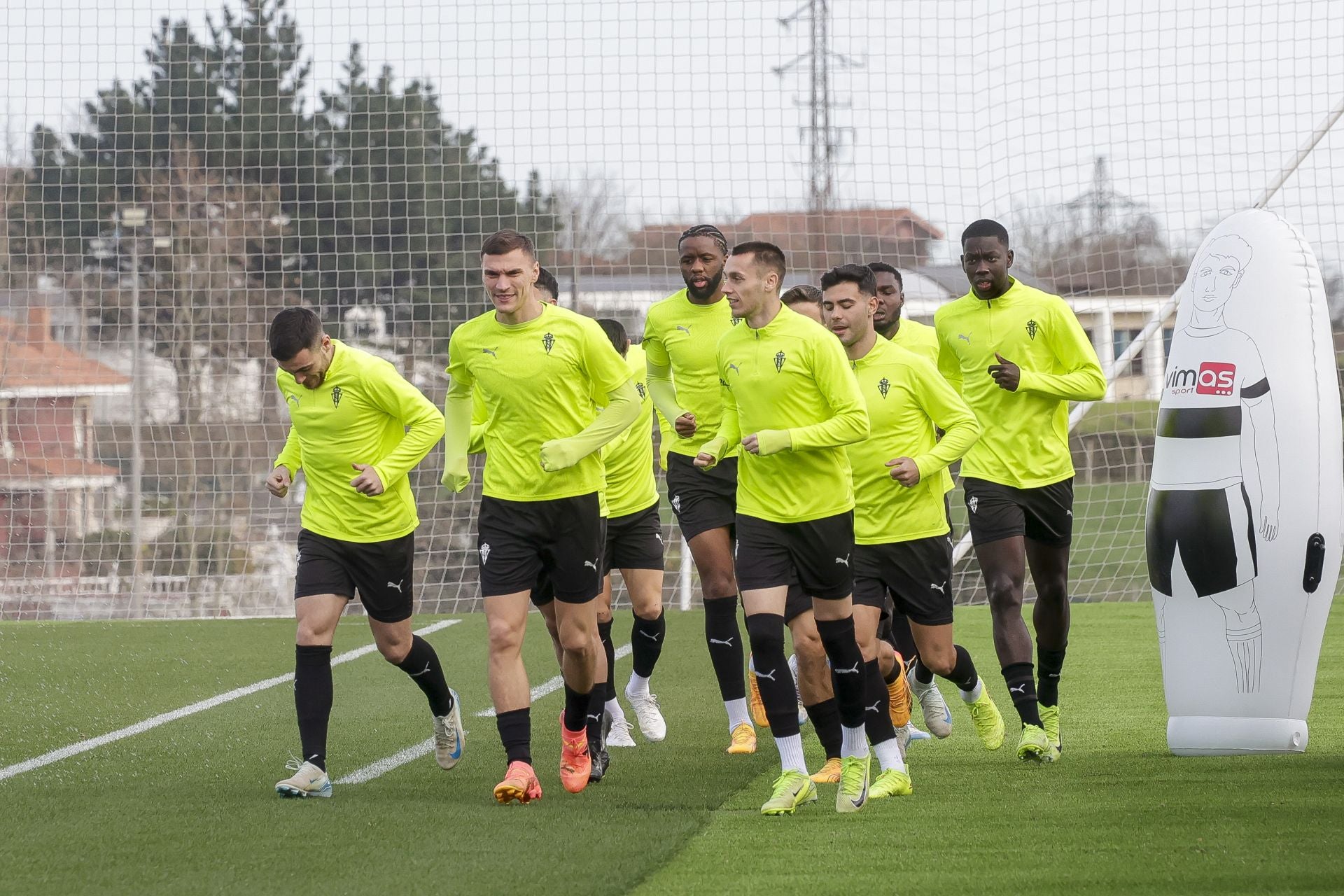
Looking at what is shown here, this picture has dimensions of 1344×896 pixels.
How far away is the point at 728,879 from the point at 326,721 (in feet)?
7.59

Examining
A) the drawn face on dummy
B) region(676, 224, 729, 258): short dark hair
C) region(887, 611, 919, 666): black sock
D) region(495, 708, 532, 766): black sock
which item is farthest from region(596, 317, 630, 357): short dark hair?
the drawn face on dummy

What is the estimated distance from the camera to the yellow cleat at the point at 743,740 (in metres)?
7.08

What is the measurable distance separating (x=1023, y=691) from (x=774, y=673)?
5.08 feet

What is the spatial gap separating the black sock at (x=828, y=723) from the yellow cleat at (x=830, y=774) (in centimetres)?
3

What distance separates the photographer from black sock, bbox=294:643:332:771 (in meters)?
6.16

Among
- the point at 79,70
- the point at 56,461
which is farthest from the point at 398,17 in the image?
the point at 56,461

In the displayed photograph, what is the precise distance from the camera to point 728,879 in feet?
14.5

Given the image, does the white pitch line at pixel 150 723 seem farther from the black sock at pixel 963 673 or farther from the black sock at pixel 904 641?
the black sock at pixel 963 673

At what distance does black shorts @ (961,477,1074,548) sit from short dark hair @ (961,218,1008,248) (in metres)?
1.08

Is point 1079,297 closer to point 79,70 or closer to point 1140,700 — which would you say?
point 1140,700

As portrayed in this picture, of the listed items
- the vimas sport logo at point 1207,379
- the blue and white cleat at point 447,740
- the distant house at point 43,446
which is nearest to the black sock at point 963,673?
the vimas sport logo at point 1207,379

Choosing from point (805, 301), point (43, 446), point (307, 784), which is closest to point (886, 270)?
point (805, 301)

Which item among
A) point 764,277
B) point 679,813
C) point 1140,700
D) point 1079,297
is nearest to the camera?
point 679,813

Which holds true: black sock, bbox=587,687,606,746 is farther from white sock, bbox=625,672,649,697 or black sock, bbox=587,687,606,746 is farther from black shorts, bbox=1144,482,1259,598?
black shorts, bbox=1144,482,1259,598
